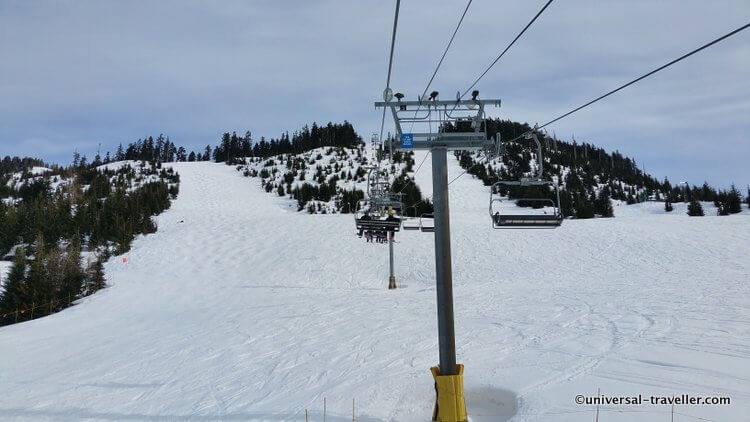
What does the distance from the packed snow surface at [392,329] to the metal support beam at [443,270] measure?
63.8 inches

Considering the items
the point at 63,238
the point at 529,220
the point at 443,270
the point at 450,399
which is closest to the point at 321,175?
the point at 63,238

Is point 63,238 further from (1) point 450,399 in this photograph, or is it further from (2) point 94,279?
(1) point 450,399

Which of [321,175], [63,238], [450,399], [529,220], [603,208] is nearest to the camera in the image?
[450,399]

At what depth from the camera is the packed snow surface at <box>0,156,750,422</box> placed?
352 inches

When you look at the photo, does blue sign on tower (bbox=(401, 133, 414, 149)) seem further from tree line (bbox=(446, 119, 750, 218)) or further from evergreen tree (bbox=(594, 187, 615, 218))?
evergreen tree (bbox=(594, 187, 615, 218))

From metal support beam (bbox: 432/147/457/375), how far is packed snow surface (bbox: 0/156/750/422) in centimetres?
162

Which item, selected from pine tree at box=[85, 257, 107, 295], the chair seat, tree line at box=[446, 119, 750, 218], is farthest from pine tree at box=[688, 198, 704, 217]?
pine tree at box=[85, 257, 107, 295]

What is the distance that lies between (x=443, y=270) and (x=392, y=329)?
28.1ft

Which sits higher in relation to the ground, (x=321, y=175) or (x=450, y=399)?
(x=321, y=175)

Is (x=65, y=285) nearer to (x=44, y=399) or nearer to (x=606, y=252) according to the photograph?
(x=44, y=399)

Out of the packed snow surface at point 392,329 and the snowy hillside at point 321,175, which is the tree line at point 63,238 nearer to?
the packed snow surface at point 392,329

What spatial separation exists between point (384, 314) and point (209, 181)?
220 ft

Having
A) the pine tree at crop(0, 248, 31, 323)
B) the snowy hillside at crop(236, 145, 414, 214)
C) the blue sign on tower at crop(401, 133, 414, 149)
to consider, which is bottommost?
the pine tree at crop(0, 248, 31, 323)

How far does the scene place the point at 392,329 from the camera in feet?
49.7
